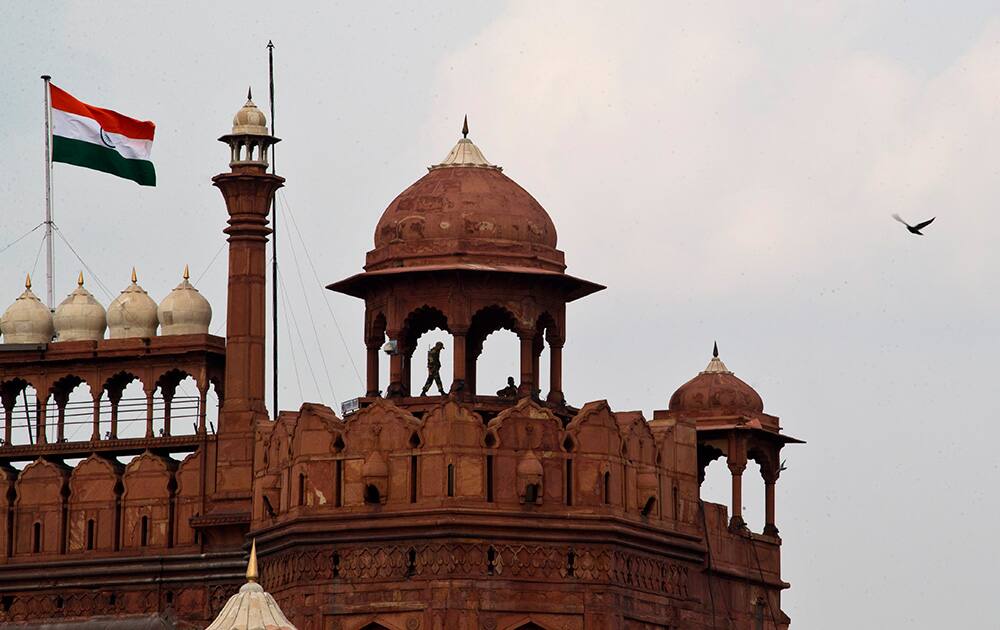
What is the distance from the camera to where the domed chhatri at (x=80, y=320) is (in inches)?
2662

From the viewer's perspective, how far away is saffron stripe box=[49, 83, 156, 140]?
225ft

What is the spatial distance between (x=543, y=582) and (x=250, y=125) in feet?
36.9

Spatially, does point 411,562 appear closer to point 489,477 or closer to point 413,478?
point 413,478

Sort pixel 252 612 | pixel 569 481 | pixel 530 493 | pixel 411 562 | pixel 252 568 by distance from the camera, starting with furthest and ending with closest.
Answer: pixel 569 481 → pixel 530 493 → pixel 411 562 → pixel 252 568 → pixel 252 612

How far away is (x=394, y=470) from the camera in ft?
198

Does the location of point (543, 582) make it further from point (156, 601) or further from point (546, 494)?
point (156, 601)

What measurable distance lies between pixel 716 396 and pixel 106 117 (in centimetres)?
1285

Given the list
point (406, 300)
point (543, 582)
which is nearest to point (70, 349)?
point (406, 300)

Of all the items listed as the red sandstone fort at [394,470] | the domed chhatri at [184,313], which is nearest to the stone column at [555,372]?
the red sandstone fort at [394,470]

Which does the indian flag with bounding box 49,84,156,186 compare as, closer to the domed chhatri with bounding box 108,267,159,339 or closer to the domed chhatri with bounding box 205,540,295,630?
the domed chhatri with bounding box 108,267,159,339

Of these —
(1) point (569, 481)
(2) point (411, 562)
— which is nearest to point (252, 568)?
(2) point (411, 562)

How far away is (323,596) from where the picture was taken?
199 ft

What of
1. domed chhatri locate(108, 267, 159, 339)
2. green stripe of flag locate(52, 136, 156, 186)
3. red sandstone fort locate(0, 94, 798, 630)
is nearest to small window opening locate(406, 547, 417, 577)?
red sandstone fort locate(0, 94, 798, 630)

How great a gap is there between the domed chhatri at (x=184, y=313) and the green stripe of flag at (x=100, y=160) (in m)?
2.85
